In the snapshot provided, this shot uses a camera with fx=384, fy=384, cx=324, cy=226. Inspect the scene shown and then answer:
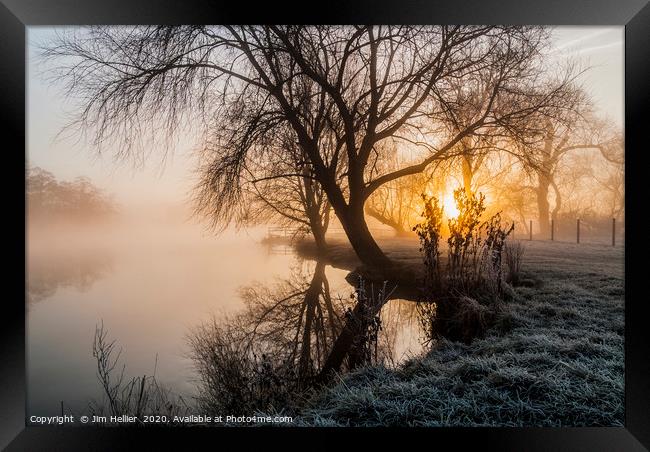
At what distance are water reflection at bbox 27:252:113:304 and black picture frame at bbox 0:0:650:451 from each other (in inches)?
3.5

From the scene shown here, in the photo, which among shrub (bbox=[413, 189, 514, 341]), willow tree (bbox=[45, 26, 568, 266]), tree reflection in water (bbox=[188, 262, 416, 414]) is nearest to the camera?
tree reflection in water (bbox=[188, 262, 416, 414])

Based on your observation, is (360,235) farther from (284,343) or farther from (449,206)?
(284,343)

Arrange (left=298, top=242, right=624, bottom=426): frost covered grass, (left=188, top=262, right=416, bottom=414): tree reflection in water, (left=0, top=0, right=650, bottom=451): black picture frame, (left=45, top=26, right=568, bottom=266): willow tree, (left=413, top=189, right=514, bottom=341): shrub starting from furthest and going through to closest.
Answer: (left=413, top=189, right=514, bottom=341): shrub → (left=45, top=26, right=568, bottom=266): willow tree → (left=188, top=262, right=416, bottom=414): tree reflection in water → (left=0, top=0, right=650, bottom=451): black picture frame → (left=298, top=242, right=624, bottom=426): frost covered grass

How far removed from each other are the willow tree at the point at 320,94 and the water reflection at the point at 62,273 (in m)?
0.82

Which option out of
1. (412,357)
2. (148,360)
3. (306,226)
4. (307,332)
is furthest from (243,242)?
(412,357)

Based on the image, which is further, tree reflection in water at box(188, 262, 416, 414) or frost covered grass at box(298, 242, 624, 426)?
tree reflection in water at box(188, 262, 416, 414)

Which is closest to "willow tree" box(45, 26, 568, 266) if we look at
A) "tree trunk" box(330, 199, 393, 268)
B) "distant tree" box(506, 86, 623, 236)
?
"tree trunk" box(330, 199, 393, 268)

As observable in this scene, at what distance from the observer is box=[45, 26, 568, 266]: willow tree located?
8.86ft

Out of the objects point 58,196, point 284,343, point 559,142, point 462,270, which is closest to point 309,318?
point 284,343

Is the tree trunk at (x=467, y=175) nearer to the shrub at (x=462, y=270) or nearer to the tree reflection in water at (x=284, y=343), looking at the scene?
the shrub at (x=462, y=270)

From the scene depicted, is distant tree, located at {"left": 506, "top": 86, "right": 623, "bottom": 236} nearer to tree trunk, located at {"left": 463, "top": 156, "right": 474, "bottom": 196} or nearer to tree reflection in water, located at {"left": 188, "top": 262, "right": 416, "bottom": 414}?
tree trunk, located at {"left": 463, "top": 156, "right": 474, "bottom": 196}

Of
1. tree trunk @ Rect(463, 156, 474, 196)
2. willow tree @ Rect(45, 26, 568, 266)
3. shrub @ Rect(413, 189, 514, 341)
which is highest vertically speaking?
willow tree @ Rect(45, 26, 568, 266)
